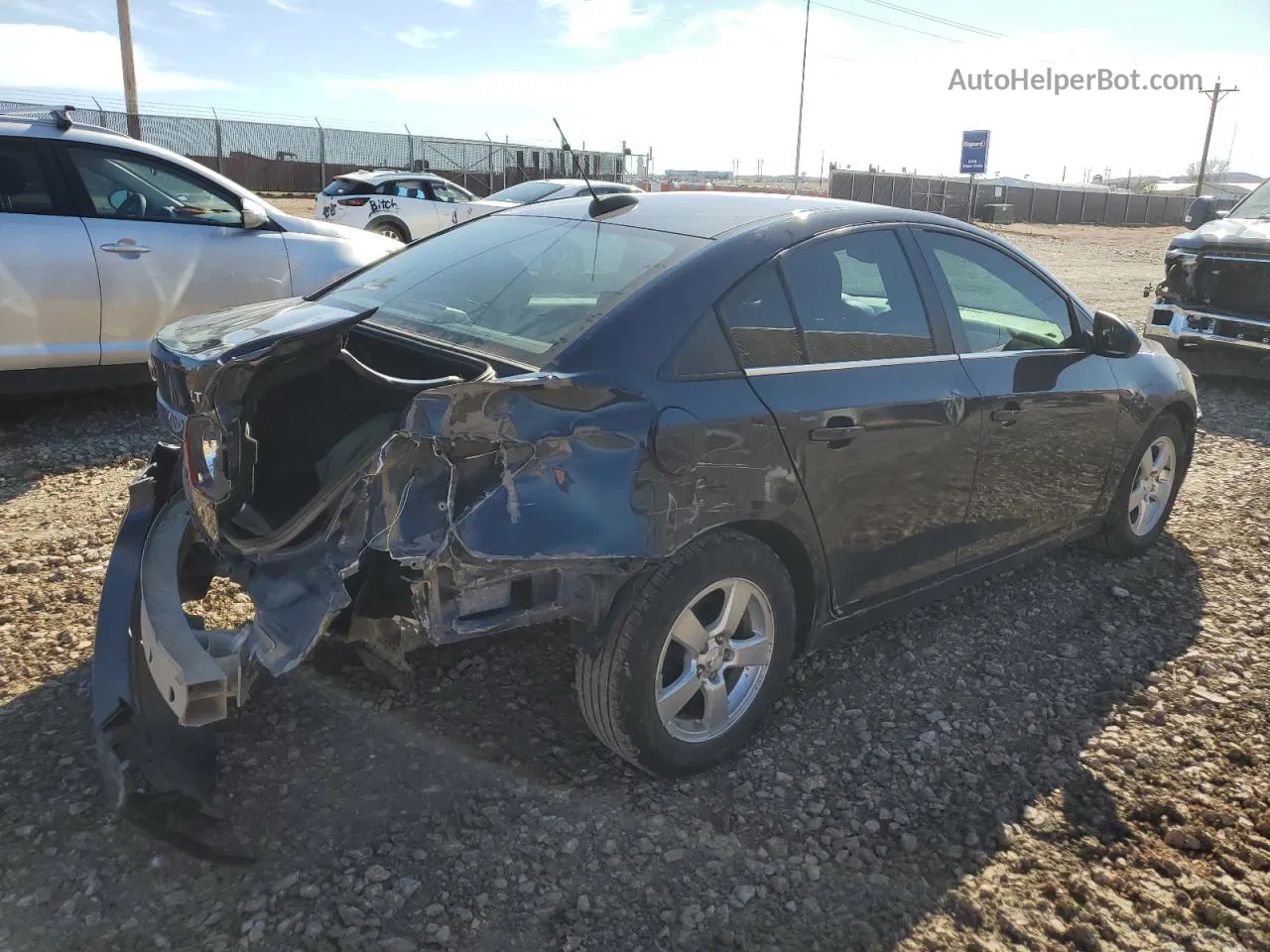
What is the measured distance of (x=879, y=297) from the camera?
11.1 ft

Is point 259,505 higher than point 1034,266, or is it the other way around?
point 1034,266

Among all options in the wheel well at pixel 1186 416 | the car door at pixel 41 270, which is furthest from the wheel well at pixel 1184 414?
the car door at pixel 41 270

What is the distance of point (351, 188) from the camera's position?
17.6 metres

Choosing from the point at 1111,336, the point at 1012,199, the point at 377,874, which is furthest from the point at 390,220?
the point at 1012,199

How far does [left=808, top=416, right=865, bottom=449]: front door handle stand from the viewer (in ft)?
9.82

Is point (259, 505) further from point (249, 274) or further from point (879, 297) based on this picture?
point (249, 274)

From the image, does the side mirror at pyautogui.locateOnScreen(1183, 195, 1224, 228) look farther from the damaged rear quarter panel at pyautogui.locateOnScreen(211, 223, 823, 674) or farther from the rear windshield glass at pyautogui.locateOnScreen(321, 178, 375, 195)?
the rear windshield glass at pyautogui.locateOnScreen(321, 178, 375, 195)

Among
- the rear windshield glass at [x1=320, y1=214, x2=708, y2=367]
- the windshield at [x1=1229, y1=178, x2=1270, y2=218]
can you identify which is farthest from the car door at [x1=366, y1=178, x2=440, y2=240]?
the rear windshield glass at [x1=320, y1=214, x2=708, y2=367]

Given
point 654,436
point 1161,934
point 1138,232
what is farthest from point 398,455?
point 1138,232

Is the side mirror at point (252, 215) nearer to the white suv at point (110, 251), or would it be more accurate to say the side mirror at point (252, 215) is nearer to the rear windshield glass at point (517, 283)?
the white suv at point (110, 251)

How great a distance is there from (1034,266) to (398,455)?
9.64 ft

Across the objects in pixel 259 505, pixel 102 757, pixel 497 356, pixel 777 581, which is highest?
pixel 497 356

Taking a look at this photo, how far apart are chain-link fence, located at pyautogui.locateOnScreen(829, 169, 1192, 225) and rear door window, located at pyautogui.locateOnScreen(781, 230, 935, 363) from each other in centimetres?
3667

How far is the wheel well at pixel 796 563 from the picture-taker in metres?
2.96
